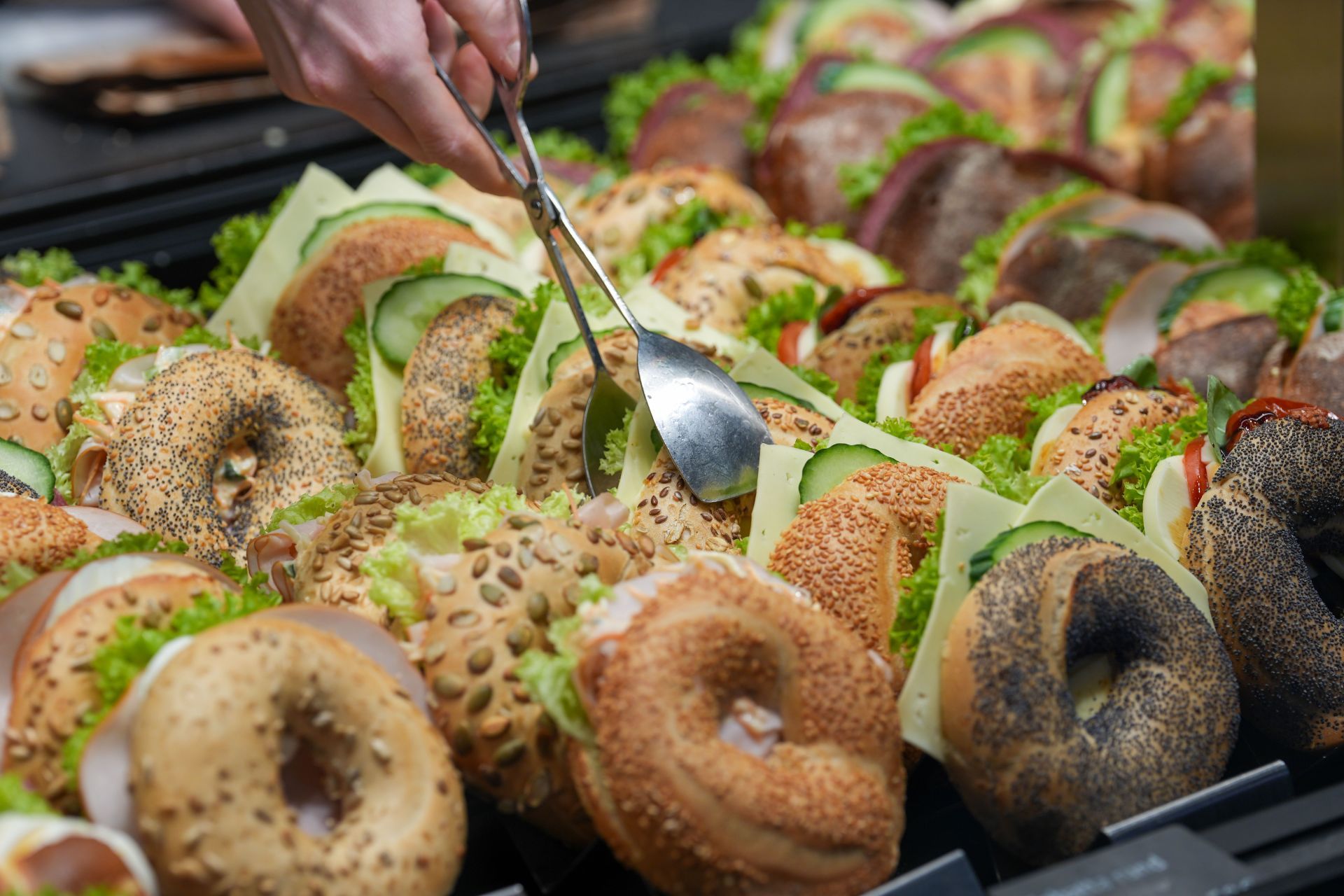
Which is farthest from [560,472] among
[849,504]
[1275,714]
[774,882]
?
[1275,714]

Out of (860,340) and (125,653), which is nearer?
(125,653)

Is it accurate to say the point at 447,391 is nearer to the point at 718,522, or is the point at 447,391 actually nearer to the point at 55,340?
the point at 718,522

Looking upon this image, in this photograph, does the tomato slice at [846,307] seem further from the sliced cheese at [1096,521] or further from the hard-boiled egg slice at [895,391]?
the sliced cheese at [1096,521]

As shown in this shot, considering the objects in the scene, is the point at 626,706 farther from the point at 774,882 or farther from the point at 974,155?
the point at 974,155

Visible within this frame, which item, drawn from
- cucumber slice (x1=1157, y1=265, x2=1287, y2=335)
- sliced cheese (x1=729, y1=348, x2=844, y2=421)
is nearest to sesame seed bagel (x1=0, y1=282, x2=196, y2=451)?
sliced cheese (x1=729, y1=348, x2=844, y2=421)

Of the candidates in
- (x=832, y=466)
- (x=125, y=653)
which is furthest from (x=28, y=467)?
(x=832, y=466)

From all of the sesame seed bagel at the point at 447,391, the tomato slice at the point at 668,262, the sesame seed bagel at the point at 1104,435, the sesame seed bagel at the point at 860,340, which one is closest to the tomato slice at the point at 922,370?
the sesame seed bagel at the point at 860,340

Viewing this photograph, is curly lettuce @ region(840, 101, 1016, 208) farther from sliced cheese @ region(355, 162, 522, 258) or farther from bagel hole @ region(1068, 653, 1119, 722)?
bagel hole @ region(1068, 653, 1119, 722)
